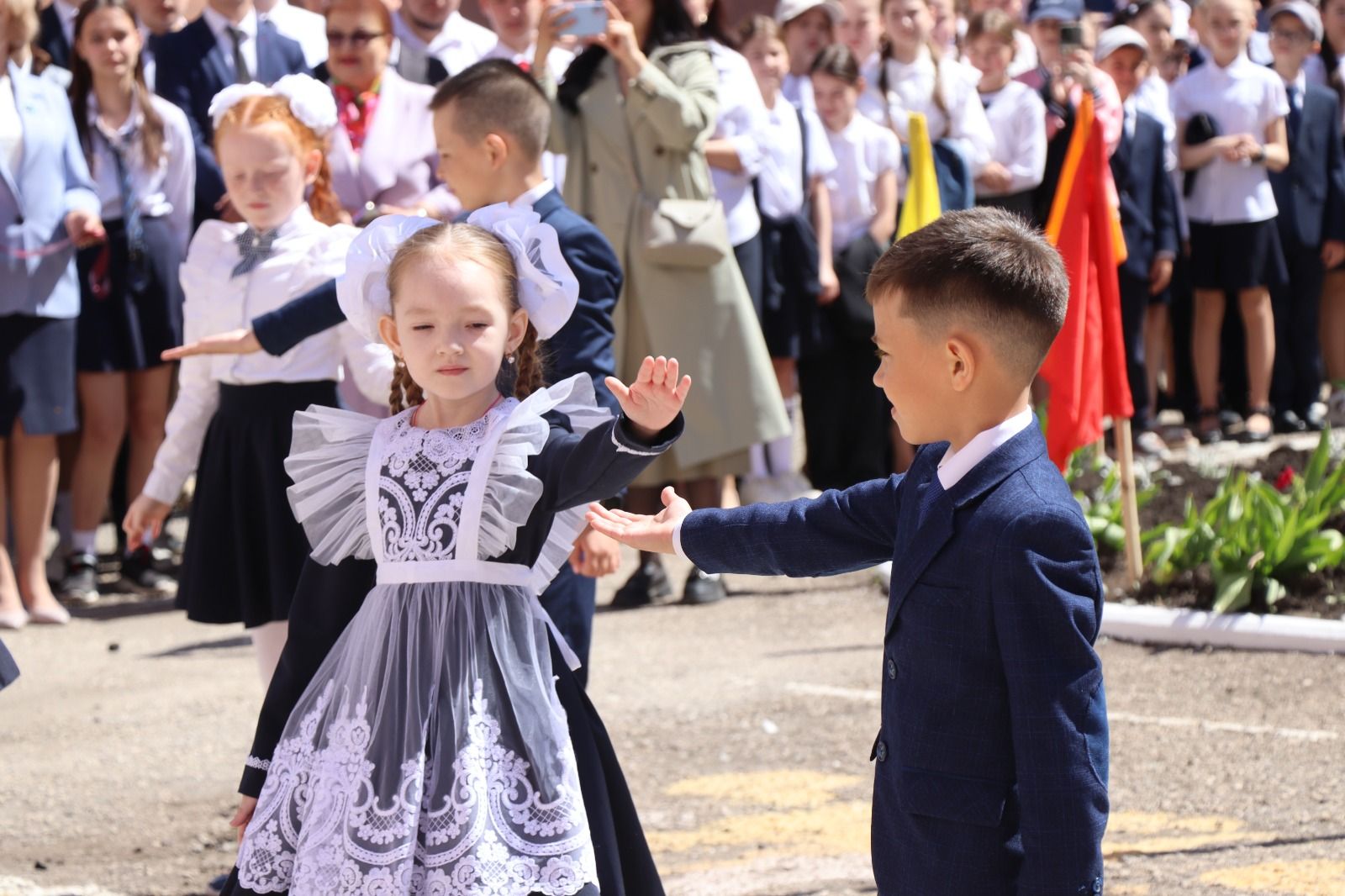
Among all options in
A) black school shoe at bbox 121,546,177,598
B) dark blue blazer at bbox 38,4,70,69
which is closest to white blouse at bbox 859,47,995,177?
dark blue blazer at bbox 38,4,70,69

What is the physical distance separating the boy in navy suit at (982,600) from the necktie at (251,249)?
2348 millimetres

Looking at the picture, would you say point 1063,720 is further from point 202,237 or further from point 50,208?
point 50,208

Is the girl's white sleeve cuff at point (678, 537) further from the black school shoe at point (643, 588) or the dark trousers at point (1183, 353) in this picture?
the dark trousers at point (1183, 353)

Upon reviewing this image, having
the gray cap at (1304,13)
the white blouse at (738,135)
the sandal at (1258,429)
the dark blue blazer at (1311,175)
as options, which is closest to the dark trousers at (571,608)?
the white blouse at (738,135)

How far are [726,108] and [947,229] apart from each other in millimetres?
5375

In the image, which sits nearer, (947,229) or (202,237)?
(947,229)

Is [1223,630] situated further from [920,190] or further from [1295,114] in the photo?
[1295,114]

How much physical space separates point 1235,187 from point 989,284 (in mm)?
7834

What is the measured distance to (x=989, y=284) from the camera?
270cm

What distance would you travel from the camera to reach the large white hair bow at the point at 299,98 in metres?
4.69

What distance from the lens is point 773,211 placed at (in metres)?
8.26

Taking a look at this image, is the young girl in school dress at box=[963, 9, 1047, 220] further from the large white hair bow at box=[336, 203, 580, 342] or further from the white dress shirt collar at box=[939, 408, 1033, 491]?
the white dress shirt collar at box=[939, 408, 1033, 491]

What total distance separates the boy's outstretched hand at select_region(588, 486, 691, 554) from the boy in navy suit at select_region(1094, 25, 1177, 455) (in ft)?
22.8

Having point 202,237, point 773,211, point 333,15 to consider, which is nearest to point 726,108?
point 773,211
